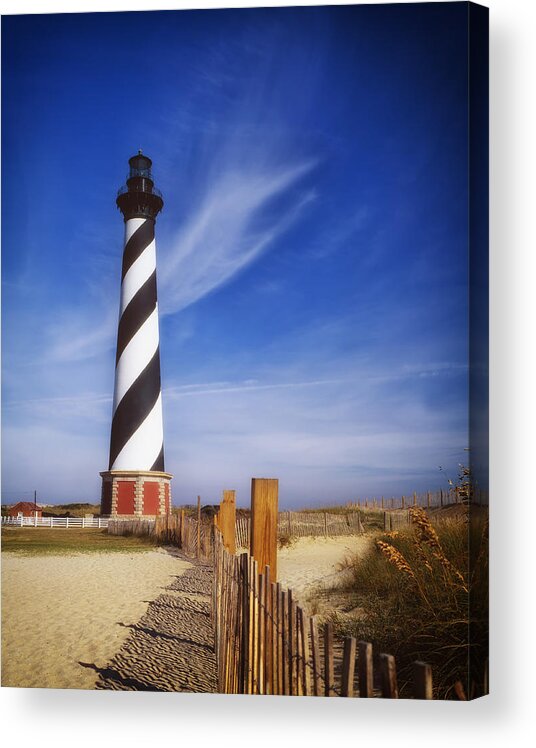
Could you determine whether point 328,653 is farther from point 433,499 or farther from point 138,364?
point 138,364

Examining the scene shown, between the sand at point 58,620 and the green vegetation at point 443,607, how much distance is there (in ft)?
6.38

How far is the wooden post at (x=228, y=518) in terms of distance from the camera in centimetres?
571

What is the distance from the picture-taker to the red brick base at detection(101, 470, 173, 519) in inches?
268

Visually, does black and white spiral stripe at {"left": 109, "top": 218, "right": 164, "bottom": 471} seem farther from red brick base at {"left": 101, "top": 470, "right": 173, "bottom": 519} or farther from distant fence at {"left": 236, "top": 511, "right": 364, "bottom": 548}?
distant fence at {"left": 236, "top": 511, "right": 364, "bottom": 548}

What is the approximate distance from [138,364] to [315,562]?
282 cm

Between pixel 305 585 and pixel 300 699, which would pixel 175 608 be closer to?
pixel 305 585

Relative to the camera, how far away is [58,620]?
17.6 feet

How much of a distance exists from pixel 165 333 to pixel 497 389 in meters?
2.86

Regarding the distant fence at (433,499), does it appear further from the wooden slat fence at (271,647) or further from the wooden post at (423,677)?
the wooden post at (423,677)

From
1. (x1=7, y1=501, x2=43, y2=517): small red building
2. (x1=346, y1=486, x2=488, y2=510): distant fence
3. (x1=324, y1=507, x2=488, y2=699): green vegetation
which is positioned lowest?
(x1=324, y1=507, x2=488, y2=699): green vegetation

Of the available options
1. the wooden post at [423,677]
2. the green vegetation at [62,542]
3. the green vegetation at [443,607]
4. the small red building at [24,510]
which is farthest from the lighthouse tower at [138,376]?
the wooden post at [423,677]

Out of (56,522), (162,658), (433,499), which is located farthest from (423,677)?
(56,522)

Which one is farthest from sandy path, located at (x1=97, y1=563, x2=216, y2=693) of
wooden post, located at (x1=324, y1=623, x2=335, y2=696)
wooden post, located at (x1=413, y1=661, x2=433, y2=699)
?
wooden post, located at (x1=413, y1=661, x2=433, y2=699)

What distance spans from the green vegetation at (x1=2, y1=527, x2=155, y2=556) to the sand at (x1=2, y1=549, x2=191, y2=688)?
0.08 m
